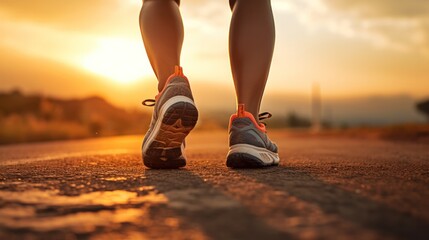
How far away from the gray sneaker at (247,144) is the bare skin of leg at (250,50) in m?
0.07

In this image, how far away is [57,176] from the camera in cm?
208

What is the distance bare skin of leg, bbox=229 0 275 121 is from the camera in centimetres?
245

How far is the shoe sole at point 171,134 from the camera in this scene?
2229 mm

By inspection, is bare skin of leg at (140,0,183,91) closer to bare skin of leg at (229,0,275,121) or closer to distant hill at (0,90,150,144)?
bare skin of leg at (229,0,275,121)

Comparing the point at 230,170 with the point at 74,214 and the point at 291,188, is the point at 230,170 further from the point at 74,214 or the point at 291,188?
the point at 74,214

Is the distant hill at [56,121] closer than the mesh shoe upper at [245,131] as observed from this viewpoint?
No

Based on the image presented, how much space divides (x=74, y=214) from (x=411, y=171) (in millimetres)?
1544

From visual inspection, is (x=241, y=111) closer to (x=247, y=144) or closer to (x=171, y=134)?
(x=247, y=144)

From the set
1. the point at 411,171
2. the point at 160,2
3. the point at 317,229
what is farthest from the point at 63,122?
the point at 317,229

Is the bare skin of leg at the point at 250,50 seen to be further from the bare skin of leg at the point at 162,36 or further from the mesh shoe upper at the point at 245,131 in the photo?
the bare skin of leg at the point at 162,36

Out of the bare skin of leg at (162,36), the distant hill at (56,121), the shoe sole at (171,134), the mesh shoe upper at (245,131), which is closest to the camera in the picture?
the shoe sole at (171,134)

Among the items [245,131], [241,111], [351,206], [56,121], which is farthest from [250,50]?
[56,121]

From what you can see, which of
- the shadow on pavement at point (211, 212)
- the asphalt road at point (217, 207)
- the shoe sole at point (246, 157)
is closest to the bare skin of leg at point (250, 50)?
the shoe sole at point (246, 157)

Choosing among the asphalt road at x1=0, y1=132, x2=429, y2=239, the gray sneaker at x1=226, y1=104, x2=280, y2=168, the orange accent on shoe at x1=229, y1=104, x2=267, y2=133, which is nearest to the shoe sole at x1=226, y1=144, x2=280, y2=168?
the gray sneaker at x1=226, y1=104, x2=280, y2=168
